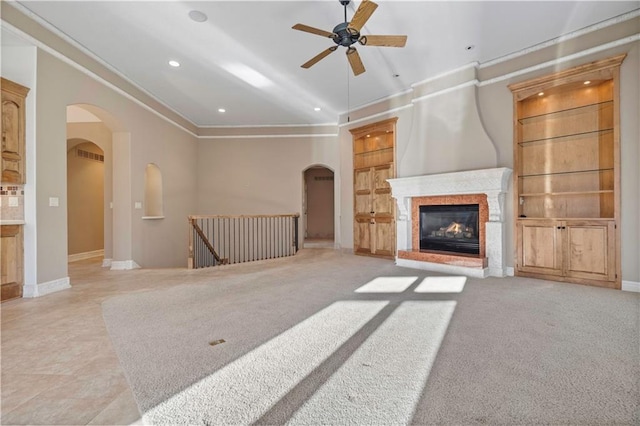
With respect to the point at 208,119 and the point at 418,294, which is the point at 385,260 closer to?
the point at 418,294

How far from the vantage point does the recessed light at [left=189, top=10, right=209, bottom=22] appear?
3.73 metres

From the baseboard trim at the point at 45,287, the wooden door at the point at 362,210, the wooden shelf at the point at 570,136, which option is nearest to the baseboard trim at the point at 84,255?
the baseboard trim at the point at 45,287

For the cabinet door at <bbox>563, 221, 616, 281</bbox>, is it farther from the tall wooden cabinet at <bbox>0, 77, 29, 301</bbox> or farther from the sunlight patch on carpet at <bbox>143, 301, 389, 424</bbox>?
the tall wooden cabinet at <bbox>0, 77, 29, 301</bbox>

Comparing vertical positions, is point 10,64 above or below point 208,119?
below

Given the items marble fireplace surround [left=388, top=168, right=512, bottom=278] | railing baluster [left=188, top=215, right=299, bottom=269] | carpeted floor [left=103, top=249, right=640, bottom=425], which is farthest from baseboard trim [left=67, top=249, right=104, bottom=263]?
marble fireplace surround [left=388, top=168, right=512, bottom=278]

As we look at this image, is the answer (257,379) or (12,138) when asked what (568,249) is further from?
(12,138)

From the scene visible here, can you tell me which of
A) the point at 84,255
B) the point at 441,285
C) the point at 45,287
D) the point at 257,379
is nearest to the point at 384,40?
the point at 441,285

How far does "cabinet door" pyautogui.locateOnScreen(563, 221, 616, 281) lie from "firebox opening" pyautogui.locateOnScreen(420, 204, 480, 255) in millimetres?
1242

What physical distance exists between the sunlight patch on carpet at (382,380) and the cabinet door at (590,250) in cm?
290

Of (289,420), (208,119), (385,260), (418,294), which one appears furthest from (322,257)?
(289,420)

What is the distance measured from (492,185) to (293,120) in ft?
17.3

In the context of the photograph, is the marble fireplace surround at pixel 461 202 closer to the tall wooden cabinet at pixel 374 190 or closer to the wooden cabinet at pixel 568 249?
the wooden cabinet at pixel 568 249

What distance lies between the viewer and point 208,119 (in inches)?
318

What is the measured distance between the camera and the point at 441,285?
419 centimetres
